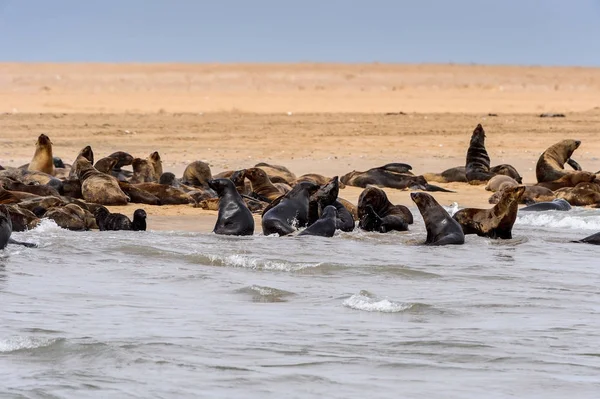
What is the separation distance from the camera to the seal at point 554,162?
14992 millimetres

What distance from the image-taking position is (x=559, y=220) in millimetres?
12039

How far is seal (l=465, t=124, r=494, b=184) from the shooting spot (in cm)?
1559

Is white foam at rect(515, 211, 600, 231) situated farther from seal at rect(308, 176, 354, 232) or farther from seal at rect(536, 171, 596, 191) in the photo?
seal at rect(536, 171, 596, 191)

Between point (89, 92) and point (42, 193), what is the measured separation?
3065 cm

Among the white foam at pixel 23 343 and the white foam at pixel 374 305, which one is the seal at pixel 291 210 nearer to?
the white foam at pixel 374 305

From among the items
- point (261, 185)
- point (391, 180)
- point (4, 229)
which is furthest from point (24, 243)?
point (391, 180)

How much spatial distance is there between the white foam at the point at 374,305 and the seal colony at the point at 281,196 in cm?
287

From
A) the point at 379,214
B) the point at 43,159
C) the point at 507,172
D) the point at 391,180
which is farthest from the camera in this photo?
the point at 507,172

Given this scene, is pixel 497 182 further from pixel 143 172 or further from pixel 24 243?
pixel 24 243

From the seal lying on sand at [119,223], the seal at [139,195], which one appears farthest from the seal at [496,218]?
the seal at [139,195]

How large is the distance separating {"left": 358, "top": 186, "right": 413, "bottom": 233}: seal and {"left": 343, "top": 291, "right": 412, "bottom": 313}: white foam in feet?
12.2

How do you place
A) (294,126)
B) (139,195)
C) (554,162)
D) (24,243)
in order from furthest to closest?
1. (294,126)
2. (554,162)
3. (139,195)
4. (24,243)

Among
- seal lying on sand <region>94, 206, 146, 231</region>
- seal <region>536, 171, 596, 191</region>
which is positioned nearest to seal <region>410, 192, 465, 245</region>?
seal lying on sand <region>94, 206, 146, 231</region>

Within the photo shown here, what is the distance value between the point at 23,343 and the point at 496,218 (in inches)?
224
